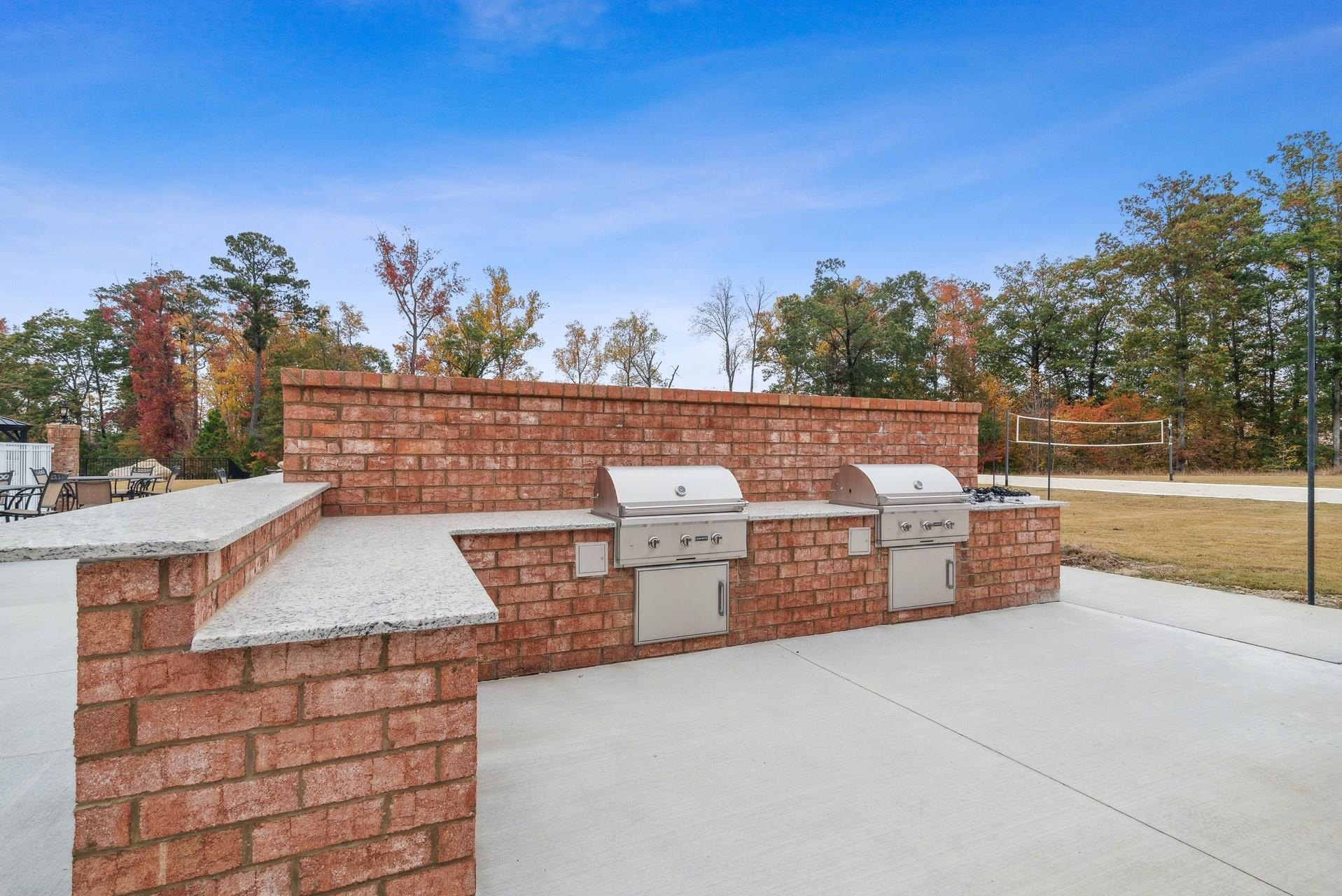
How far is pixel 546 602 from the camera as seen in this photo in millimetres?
3062

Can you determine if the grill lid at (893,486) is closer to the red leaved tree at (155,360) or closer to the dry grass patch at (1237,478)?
the dry grass patch at (1237,478)

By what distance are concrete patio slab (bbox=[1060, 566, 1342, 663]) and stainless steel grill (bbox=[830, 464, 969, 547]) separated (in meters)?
1.50

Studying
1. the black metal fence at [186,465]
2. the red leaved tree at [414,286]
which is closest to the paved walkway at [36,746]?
the black metal fence at [186,465]

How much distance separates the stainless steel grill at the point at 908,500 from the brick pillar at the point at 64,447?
59.5ft

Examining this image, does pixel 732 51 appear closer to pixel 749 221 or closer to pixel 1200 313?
pixel 749 221

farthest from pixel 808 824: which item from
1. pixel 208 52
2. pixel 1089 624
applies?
pixel 208 52

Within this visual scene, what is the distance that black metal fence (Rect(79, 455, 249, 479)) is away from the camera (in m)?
19.2

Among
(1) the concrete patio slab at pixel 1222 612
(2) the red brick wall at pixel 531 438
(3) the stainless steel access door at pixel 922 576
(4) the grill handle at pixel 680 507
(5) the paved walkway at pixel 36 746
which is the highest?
(2) the red brick wall at pixel 531 438

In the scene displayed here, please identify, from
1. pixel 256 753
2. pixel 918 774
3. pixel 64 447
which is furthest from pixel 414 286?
pixel 918 774

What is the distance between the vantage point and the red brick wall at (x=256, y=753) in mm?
1121

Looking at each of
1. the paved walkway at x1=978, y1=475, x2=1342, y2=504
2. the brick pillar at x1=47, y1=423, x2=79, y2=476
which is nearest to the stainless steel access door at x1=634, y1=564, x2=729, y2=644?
the paved walkway at x1=978, y1=475, x2=1342, y2=504

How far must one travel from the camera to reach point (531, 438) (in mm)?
3564

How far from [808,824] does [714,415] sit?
272 cm

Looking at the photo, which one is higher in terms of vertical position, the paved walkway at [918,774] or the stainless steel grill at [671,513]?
the stainless steel grill at [671,513]
